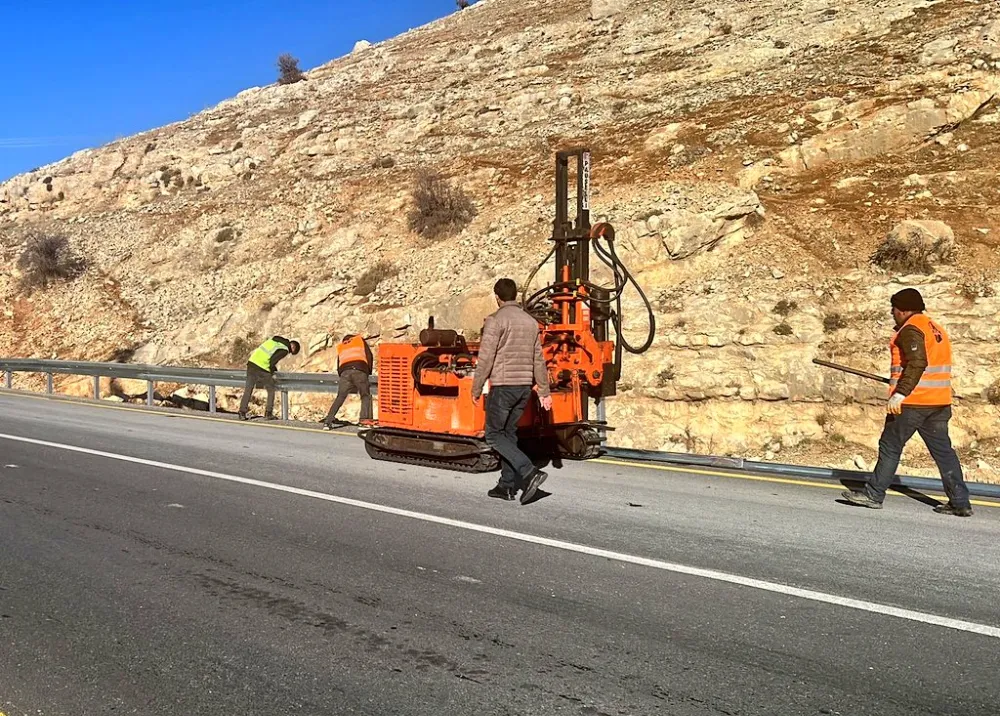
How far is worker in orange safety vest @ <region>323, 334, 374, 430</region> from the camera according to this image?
1282 centimetres

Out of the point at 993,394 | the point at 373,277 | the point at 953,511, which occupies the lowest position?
the point at 953,511

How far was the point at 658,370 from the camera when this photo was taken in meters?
13.9

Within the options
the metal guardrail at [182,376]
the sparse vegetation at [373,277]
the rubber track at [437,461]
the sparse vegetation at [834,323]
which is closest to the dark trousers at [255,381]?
the metal guardrail at [182,376]

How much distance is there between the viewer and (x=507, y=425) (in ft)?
23.4

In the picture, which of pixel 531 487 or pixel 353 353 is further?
pixel 353 353

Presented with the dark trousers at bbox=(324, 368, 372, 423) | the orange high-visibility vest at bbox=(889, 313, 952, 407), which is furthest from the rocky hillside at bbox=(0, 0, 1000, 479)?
the orange high-visibility vest at bbox=(889, 313, 952, 407)

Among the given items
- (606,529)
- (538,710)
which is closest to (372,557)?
(606,529)

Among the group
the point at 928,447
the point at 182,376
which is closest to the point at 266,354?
the point at 182,376

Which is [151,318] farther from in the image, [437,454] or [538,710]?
[538,710]

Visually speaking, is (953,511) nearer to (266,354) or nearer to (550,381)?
(550,381)

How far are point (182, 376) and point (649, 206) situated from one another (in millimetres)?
10930

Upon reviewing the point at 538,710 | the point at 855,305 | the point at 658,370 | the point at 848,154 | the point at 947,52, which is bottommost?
the point at 538,710

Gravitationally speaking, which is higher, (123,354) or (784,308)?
(784,308)

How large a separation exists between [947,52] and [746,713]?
2255 cm
